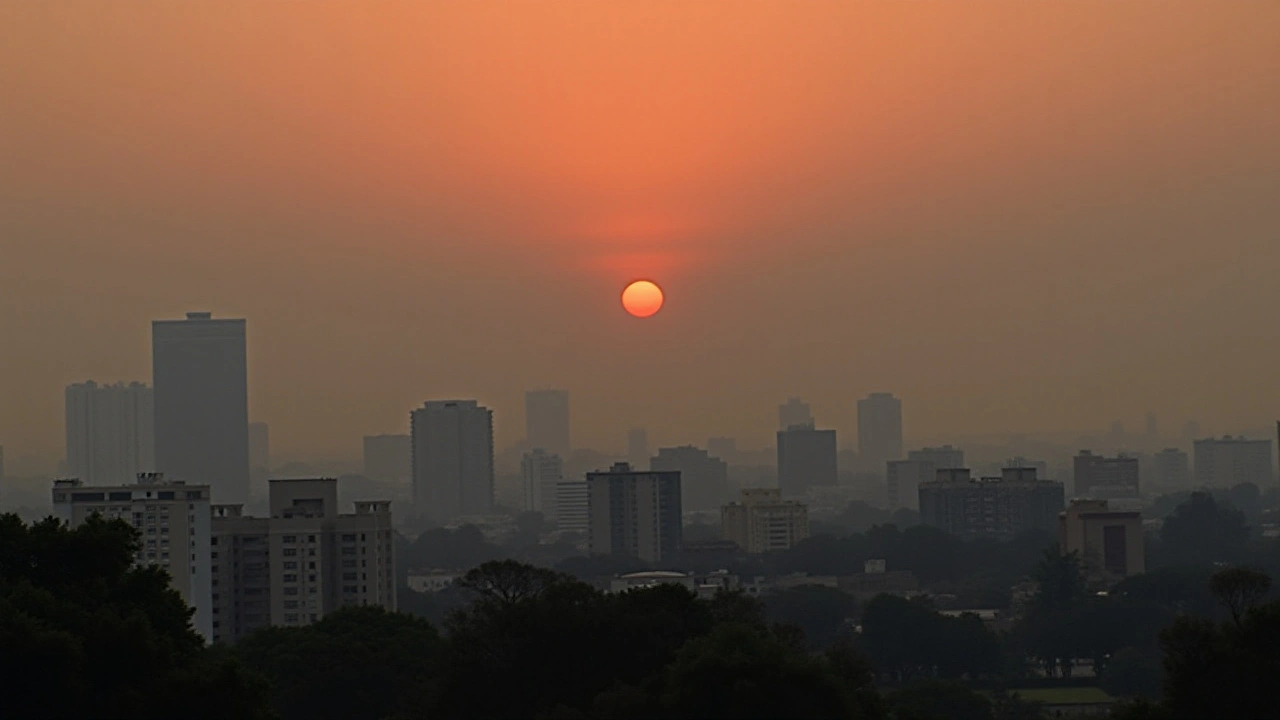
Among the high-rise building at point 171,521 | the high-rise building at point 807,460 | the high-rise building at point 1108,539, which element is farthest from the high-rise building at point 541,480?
the high-rise building at point 171,521

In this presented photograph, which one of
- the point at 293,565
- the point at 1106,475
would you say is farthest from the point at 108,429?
the point at 293,565

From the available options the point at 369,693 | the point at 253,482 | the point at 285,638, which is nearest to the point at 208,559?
the point at 285,638

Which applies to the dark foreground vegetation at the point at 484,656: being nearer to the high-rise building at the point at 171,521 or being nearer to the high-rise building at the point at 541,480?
the high-rise building at the point at 171,521

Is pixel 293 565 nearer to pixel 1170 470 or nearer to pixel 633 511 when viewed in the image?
pixel 633 511

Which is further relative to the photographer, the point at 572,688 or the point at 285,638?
the point at 285,638

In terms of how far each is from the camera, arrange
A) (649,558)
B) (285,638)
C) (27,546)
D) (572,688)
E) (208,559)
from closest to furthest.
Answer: (27,546) < (572,688) < (285,638) < (208,559) < (649,558)

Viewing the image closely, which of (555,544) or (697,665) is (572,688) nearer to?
(697,665)
